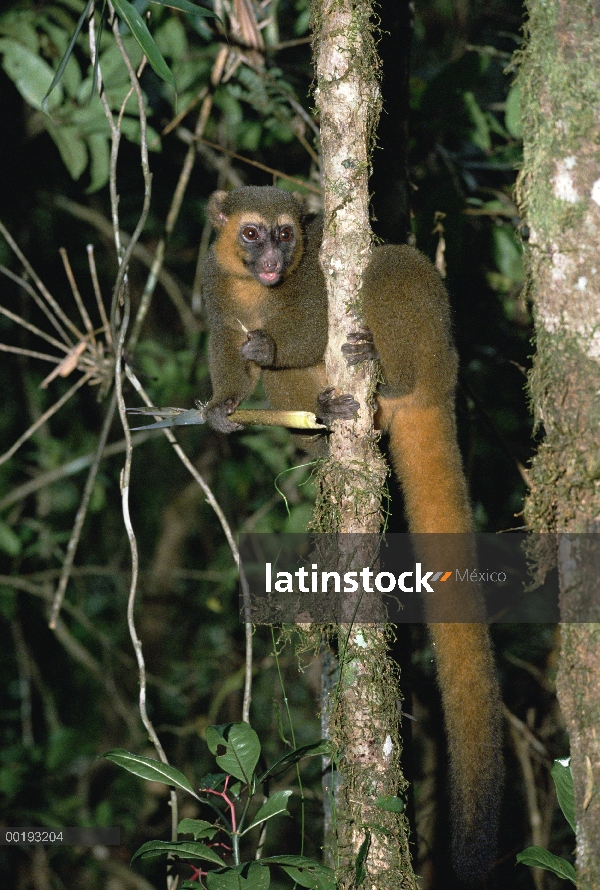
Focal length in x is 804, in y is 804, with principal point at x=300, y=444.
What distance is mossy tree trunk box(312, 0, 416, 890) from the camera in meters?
2.46

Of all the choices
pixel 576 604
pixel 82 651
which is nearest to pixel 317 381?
pixel 576 604

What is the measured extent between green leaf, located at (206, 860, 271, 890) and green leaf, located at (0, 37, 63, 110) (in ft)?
11.1

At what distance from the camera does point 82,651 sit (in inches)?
235

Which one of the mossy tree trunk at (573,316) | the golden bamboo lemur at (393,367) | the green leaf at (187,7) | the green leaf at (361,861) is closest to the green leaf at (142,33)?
the green leaf at (187,7)

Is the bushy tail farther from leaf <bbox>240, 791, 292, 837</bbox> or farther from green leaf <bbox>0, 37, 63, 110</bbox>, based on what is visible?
green leaf <bbox>0, 37, 63, 110</bbox>

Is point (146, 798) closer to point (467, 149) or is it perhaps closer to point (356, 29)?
point (467, 149)

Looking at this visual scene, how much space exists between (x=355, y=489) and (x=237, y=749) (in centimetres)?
91

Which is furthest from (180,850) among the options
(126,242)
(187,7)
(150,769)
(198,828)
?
(126,242)

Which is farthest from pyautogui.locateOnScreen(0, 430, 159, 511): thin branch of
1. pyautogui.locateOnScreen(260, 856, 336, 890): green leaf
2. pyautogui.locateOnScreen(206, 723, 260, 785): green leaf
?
pyautogui.locateOnScreen(260, 856, 336, 890): green leaf

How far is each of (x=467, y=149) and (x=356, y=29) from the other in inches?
107

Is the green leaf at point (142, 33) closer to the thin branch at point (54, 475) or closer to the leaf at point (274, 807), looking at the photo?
the leaf at point (274, 807)

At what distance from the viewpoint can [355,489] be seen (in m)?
2.61

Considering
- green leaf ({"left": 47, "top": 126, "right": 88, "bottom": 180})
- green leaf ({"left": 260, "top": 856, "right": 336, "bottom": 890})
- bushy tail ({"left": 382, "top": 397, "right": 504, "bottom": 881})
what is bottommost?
green leaf ({"left": 260, "top": 856, "right": 336, "bottom": 890})

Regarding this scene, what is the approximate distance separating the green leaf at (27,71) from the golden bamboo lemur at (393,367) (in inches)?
39.5
